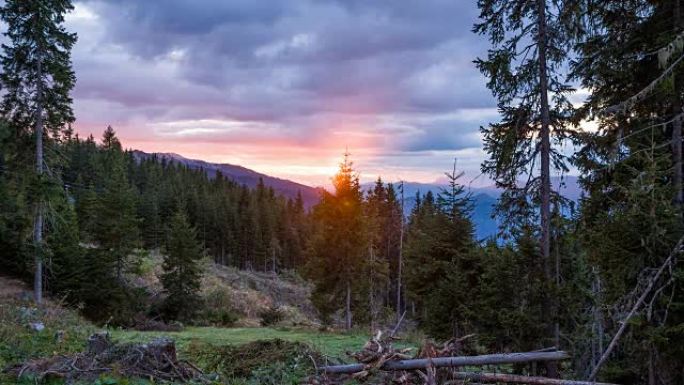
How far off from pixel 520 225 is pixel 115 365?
396 inches

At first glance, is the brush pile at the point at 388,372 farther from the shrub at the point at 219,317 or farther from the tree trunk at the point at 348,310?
the shrub at the point at 219,317

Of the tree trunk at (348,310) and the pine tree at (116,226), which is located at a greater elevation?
the pine tree at (116,226)

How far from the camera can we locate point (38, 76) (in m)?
23.5

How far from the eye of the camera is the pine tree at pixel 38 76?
23000mm

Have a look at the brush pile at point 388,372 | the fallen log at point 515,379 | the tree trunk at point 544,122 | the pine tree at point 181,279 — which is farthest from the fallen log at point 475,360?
the pine tree at point 181,279

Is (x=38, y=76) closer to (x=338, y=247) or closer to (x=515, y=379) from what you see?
(x=338, y=247)

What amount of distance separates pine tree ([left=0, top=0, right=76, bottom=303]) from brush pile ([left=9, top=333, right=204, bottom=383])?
16957 mm

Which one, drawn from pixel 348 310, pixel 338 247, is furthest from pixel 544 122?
pixel 348 310

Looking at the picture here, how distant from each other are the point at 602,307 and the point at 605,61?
18.1 feet

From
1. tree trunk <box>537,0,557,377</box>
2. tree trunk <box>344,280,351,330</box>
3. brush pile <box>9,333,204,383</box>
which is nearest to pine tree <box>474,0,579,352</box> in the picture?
tree trunk <box>537,0,557,377</box>

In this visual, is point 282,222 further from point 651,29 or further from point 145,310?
point 651,29

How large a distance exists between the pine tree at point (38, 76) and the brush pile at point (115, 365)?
55.6ft

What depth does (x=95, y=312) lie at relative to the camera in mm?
29047

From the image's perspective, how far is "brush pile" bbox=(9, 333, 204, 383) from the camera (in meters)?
7.93
